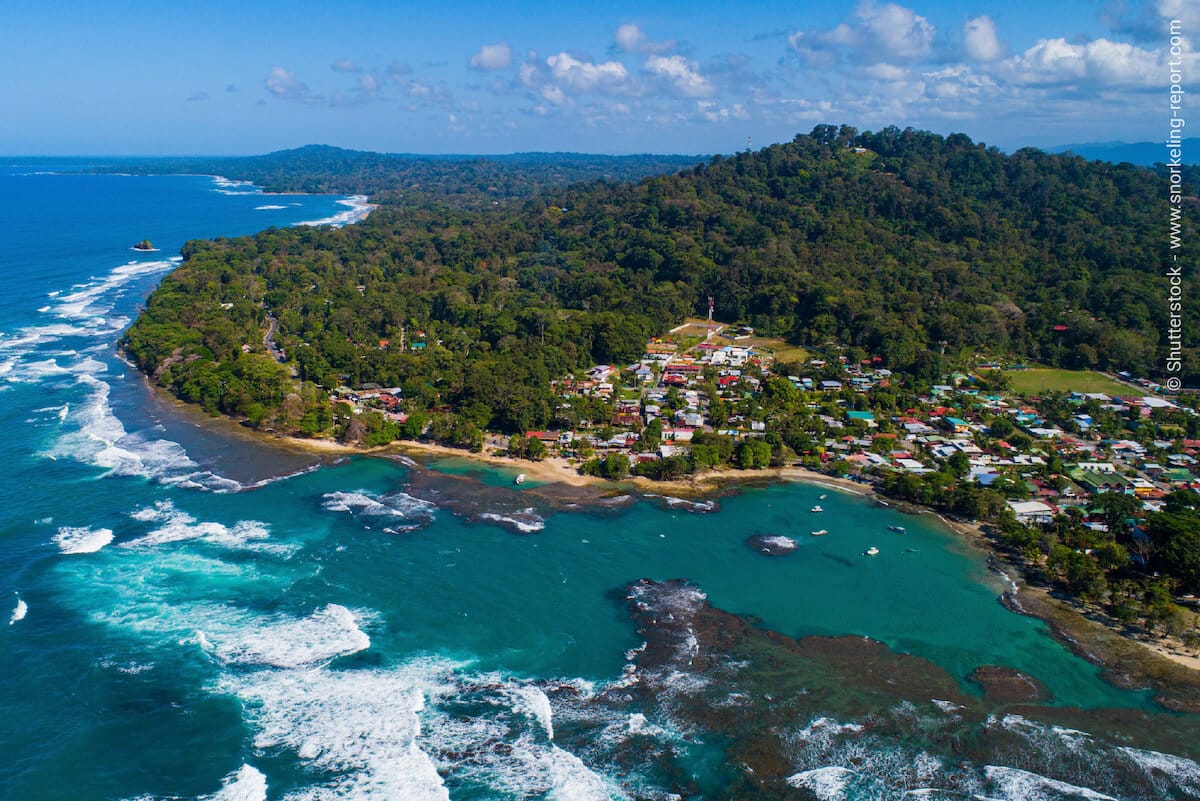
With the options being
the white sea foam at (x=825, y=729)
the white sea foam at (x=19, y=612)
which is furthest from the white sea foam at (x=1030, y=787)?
the white sea foam at (x=19, y=612)

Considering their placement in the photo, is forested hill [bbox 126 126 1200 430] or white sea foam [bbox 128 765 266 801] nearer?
white sea foam [bbox 128 765 266 801]

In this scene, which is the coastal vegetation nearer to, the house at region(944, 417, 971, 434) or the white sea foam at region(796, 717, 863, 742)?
the house at region(944, 417, 971, 434)

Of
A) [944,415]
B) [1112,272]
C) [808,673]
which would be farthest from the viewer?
[1112,272]

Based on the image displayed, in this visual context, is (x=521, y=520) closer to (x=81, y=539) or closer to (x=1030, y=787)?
(x=81, y=539)

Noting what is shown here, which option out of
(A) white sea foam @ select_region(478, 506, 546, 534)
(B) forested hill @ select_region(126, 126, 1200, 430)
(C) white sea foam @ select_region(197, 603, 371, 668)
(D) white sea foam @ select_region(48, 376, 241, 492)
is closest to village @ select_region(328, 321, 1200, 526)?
(B) forested hill @ select_region(126, 126, 1200, 430)

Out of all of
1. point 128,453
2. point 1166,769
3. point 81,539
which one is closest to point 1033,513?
point 1166,769

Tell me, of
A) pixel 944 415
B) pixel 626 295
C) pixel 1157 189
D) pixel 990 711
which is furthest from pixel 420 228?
pixel 990 711

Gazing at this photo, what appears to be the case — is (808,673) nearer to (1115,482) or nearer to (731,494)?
(731,494)
